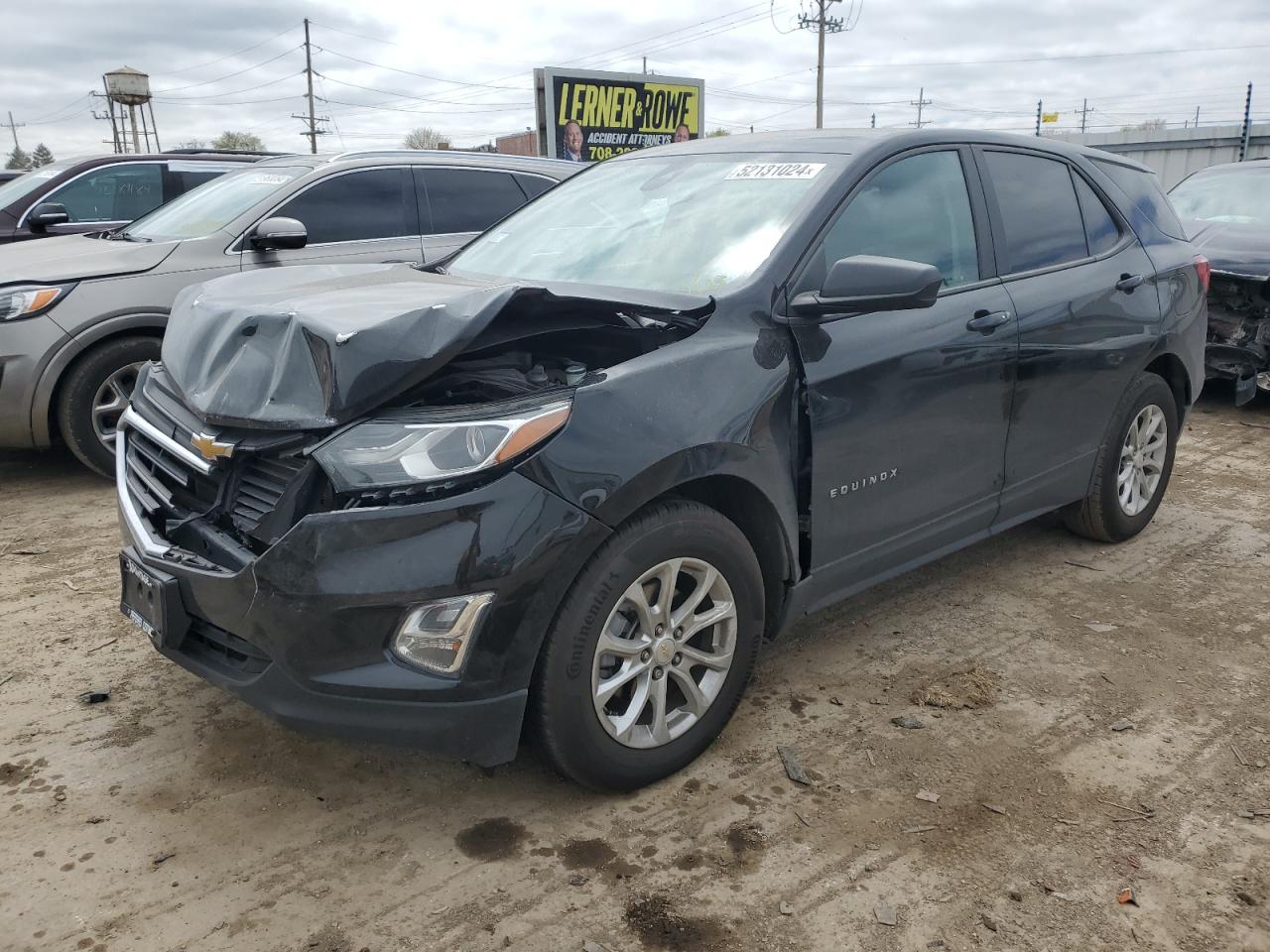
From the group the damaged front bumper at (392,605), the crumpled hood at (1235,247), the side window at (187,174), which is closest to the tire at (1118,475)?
the damaged front bumper at (392,605)

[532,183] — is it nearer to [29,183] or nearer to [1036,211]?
[1036,211]

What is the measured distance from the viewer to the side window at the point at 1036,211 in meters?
3.75

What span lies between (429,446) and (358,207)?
170 inches

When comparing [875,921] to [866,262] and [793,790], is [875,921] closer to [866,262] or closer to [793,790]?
[793,790]

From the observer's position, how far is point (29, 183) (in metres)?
8.52

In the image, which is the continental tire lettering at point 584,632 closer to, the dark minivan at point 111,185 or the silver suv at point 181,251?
the silver suv at point 181,251

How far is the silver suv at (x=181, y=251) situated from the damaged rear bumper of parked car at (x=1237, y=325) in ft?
16.6

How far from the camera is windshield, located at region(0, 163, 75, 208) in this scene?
27.5 ft

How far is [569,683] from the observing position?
2.45 m

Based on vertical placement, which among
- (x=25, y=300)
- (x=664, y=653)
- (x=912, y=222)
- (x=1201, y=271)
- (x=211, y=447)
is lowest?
(x=664, y=653)

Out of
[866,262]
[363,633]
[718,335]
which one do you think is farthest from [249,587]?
[866,262]

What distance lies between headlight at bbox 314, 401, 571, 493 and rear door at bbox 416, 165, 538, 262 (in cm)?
417

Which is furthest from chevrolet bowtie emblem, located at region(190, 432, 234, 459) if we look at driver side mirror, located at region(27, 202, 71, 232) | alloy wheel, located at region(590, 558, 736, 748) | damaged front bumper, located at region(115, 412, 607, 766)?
driver side mirror, located at region(27, 202, 71, 232)

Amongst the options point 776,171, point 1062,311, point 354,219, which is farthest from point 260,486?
point 354,219
